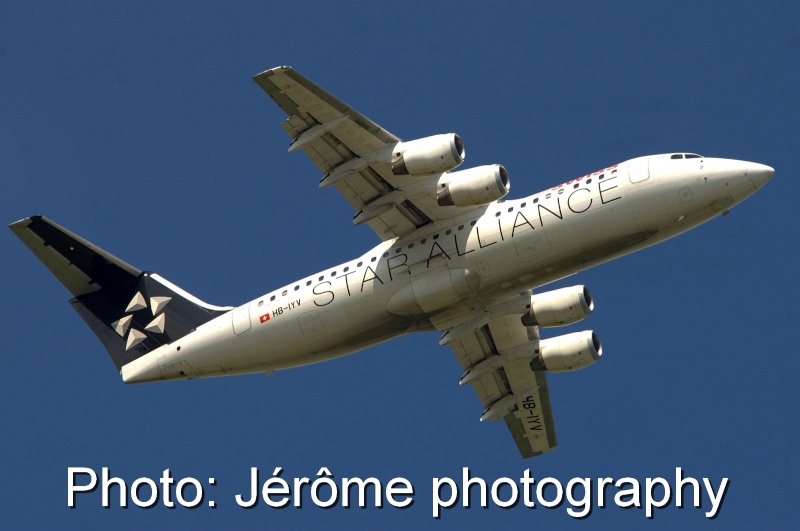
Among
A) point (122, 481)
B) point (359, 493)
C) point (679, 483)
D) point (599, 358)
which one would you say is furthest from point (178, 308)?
point (679, 483)

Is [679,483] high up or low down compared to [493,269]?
down

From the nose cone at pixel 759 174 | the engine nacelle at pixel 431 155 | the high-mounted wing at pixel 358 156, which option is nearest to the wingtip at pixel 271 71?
the high-mounted wing at pixel 358 156

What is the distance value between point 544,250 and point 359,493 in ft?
32.2

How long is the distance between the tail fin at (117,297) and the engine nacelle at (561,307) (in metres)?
9.71

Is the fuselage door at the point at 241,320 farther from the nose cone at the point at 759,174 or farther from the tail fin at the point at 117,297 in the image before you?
the nose cone at the point at 759,174

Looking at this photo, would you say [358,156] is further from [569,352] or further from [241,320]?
[569,352]

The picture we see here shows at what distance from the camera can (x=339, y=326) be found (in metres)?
39.2

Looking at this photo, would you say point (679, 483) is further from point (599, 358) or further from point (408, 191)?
point (408, 191)

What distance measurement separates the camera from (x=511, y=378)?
4403 centimetres

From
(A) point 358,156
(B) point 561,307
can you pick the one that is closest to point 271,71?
(A) point 358,156

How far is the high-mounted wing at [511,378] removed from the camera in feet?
141

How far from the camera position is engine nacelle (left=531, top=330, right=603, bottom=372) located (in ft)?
138

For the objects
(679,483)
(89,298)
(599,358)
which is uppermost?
(89,298)

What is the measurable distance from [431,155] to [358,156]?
8.35ft
